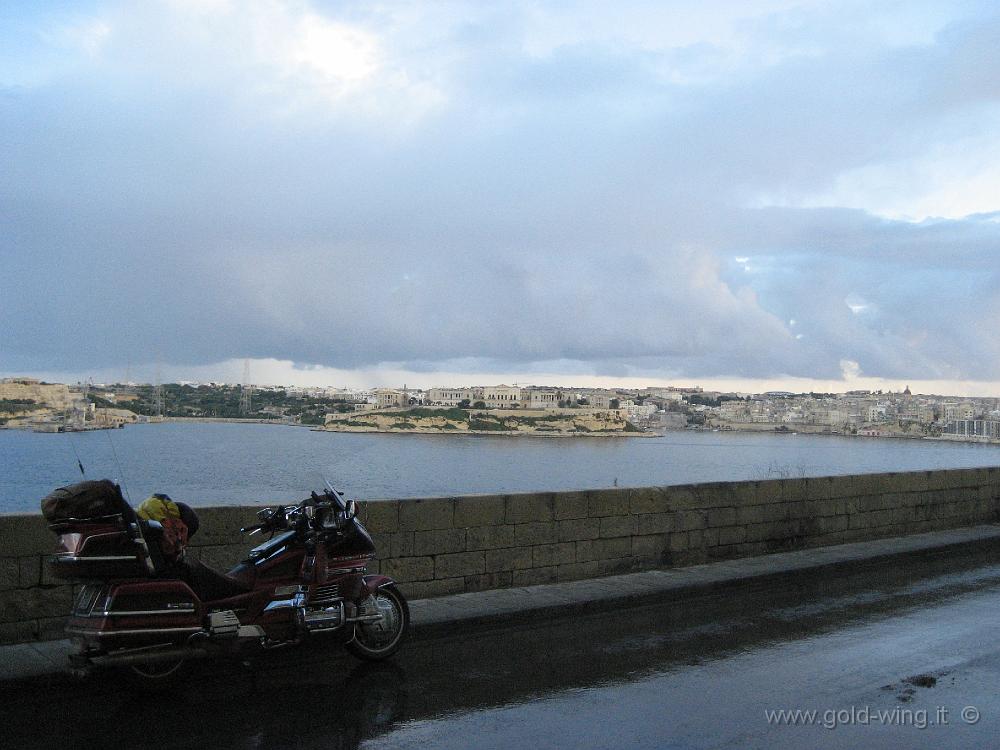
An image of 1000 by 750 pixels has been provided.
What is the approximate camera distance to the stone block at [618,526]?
9956 mm

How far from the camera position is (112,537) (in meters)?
5.14

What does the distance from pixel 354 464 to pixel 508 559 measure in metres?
37.8

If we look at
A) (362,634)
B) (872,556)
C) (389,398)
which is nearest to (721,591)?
(872,556)

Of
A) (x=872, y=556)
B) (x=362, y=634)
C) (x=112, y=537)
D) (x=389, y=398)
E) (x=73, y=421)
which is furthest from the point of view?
(x=389, y=398)

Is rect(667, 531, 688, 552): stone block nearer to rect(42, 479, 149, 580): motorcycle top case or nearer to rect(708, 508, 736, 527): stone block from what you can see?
rect(708, 508, 736, 527): stone block

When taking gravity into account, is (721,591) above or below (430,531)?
below

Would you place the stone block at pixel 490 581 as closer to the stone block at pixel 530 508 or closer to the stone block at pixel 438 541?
the stone block at pixel 438 541

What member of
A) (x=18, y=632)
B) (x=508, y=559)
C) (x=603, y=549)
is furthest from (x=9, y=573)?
(x=603, y=549)

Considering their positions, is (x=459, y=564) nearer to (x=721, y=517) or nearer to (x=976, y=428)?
(x=721, y=517)

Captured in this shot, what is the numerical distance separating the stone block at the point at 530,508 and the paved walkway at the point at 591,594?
2.23 feet

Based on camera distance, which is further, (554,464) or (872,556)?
(554,464)

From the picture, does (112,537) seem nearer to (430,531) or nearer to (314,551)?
(314,551)

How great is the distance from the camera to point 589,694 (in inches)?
227

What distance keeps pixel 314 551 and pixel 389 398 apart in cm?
6147
